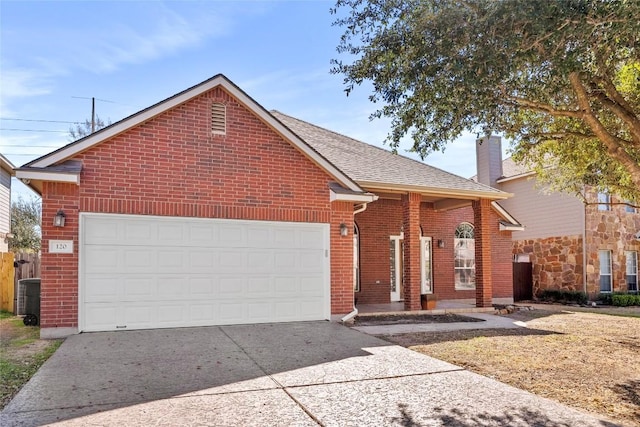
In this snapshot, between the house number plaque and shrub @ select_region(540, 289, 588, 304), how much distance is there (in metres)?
17.8

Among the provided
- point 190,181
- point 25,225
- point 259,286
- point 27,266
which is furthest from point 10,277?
point 25,225

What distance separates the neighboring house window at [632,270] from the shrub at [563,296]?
12.1ft

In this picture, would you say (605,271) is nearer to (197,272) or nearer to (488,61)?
(488,61)

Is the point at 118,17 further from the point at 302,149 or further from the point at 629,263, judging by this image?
the point at 629,263

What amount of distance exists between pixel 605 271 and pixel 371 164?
41.0ft

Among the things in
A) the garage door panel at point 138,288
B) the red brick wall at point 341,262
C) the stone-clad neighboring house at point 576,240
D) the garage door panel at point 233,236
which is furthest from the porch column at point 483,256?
the garage door panel at point 138,288

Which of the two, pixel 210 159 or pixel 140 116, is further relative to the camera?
pixel 210 159

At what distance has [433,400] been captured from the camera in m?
5.38

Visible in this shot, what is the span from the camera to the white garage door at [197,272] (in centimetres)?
912

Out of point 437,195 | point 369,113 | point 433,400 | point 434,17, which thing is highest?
point 434,17

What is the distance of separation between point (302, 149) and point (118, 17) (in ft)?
16.2

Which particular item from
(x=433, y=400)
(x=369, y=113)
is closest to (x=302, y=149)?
(x=369, y=113)

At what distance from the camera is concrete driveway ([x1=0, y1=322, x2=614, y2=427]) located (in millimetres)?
4738

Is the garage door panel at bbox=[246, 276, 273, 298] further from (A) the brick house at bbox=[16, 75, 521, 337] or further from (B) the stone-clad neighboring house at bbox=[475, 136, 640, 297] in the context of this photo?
(B) the stone-clad neighboring house at bbox=[475, 136, 640, 297]
